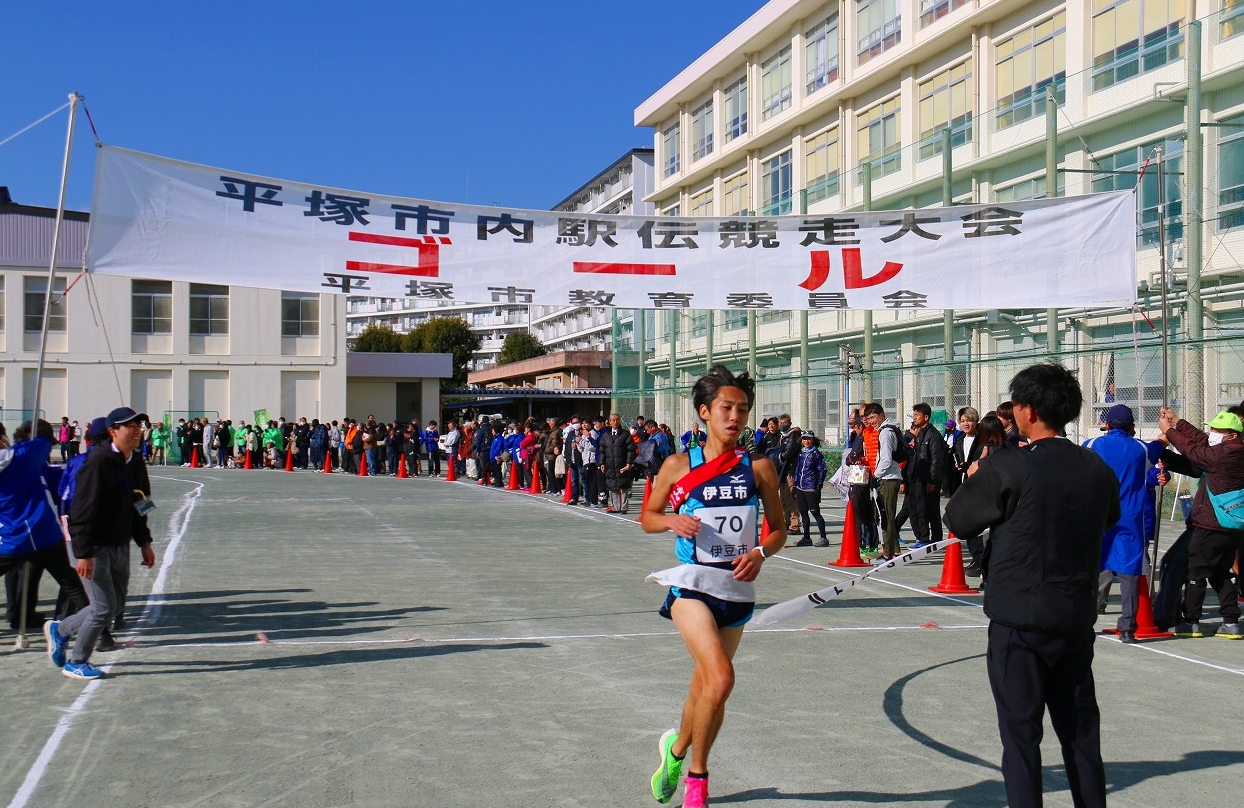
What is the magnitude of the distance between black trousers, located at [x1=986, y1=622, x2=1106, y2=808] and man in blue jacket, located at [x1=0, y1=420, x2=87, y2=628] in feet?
20.8

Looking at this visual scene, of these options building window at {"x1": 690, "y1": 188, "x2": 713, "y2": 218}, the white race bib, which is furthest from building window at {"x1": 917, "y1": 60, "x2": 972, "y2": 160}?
the white race bib

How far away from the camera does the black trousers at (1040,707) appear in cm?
414

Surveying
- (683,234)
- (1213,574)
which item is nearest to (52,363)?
(683,234)

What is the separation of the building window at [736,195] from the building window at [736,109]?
1.67 meters

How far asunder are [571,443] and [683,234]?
11.6 metres

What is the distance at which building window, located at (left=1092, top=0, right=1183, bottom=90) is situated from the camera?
2512 cm

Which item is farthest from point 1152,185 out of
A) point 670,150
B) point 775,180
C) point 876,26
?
point 670,150

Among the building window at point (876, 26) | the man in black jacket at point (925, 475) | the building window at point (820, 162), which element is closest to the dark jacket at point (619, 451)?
the man in black jacket at point (925, 475)

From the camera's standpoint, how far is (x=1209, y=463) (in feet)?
28.7

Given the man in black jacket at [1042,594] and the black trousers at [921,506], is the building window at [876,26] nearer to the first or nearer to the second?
the black trousers at [921,506]

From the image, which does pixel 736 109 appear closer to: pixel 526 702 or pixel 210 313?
pixel 210 313

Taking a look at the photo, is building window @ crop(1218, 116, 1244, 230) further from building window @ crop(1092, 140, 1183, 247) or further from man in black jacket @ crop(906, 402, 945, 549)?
man in black jacket @ crop(906, 402, 945, 549)

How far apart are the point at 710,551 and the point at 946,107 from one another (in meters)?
32.5

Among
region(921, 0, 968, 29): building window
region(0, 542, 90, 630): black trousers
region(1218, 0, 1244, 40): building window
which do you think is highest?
region(921, 0, 968, 29): building window
